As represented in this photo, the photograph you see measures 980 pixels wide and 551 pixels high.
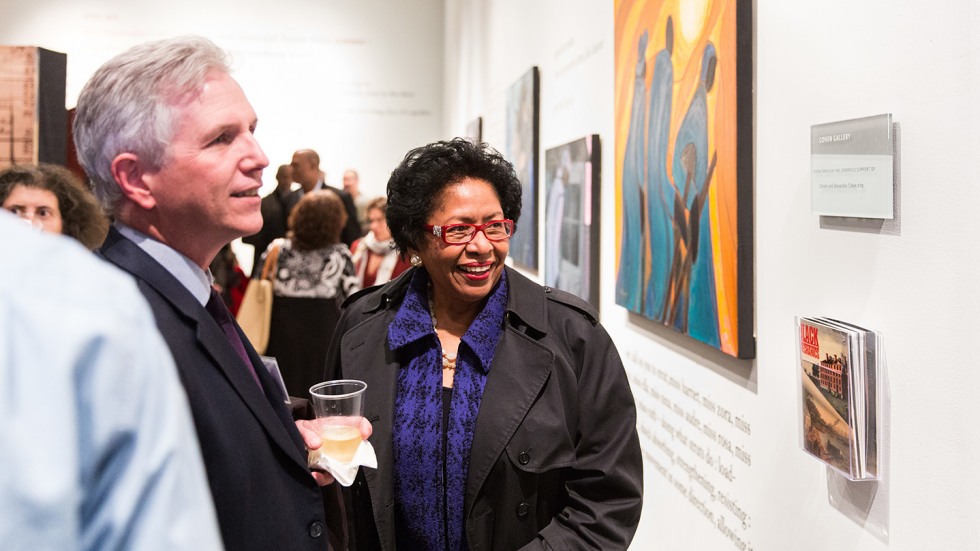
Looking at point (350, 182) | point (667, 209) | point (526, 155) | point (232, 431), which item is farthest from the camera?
point (350, 182)

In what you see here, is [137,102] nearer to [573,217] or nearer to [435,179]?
[435,179]

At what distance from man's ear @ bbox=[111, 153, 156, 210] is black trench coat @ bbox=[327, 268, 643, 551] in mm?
957

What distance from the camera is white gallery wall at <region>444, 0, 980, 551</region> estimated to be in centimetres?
149

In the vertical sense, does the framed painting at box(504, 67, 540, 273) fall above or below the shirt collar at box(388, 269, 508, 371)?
above

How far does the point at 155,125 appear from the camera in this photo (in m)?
1.26

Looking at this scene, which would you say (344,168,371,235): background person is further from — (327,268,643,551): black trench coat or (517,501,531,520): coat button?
(517,501,531,520): coat button

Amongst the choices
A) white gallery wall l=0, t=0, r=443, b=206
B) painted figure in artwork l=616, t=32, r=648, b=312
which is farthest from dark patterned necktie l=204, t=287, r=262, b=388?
white gallery wall l=0, t=0, r=443, b=206

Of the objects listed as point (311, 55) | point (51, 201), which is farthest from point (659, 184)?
point (311, 55)

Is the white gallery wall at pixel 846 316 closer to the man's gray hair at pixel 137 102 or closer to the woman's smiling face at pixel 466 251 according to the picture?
the woman's smiling face at pixel 466 251

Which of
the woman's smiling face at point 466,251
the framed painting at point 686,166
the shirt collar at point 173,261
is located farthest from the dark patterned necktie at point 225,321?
the framed painting at point 686,166

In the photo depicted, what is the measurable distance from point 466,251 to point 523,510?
0.64 m

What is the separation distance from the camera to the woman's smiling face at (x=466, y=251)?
2170 mm

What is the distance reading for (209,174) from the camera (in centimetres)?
130

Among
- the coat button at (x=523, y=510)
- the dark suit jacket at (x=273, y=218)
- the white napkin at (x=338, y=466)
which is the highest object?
the dark suit jacket at (x=273, y=218)
